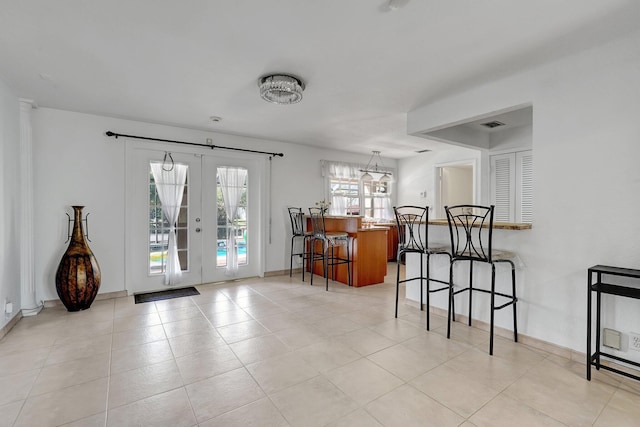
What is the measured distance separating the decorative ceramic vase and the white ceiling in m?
1.53

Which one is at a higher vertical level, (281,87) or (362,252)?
(281,87)

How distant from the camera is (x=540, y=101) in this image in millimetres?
2537

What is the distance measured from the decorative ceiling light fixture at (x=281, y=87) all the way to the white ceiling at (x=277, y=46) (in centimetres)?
7

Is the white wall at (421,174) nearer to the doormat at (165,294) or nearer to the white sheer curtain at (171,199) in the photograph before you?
the white sheer curtain at (171,199)

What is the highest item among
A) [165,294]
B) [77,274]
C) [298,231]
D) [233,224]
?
[233,224]

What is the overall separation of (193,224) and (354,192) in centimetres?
345

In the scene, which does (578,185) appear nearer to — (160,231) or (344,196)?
(344,196)

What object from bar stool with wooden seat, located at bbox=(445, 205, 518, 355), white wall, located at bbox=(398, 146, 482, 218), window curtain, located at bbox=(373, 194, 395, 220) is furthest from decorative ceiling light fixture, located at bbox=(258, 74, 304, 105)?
window curtain, located at bbox=(373, 194, 395, 220)

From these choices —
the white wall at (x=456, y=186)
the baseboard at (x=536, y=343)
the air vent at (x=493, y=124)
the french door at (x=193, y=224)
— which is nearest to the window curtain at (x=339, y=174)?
the french door at (x=193, y=224)

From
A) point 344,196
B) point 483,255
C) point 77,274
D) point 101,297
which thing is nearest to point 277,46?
point 483,255

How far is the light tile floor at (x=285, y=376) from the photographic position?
5.64 feet

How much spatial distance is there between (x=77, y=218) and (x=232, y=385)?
115 inches

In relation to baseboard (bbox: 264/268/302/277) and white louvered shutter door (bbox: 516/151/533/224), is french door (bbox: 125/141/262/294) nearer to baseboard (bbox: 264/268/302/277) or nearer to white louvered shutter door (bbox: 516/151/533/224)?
baseboard (bbox: 264/268/302/277)

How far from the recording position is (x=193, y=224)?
4.54 m
